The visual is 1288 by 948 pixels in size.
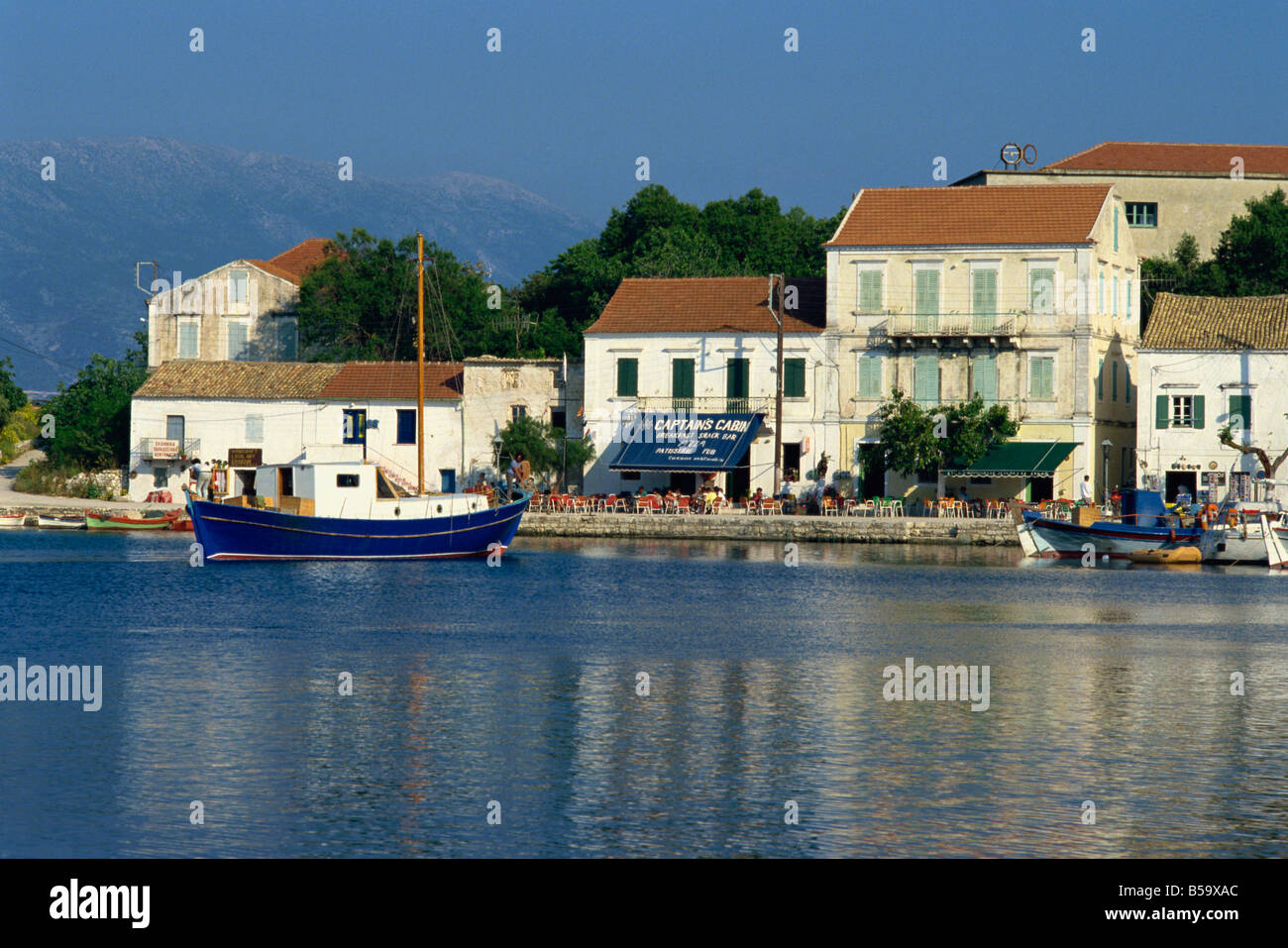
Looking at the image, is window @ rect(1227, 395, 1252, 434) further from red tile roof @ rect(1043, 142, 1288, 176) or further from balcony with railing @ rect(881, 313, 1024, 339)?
red tile roof @ rect(1043, 142, 1288, 176)

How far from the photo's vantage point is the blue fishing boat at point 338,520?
44.7 meters

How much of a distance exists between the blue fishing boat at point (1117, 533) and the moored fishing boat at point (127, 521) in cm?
2873

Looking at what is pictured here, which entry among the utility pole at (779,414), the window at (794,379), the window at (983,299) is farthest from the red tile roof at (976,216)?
the window at (794,379)

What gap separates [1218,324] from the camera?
53.8 meters

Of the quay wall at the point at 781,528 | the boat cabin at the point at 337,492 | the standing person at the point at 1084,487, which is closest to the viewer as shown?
the boat cabin at the point at 337,492

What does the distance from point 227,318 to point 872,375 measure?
33.6 metres

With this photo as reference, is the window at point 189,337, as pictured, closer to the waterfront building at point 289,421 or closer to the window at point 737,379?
the waterfront building at point 289,421

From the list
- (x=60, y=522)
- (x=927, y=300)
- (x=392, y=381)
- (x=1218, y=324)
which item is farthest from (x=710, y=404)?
(x=60, y=522)

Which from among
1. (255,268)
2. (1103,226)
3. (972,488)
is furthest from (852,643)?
(255,268)

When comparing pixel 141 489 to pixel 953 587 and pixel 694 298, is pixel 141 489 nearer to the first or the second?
pixel 694 298

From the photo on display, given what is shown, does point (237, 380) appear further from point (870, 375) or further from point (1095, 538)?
point (1095, 538)

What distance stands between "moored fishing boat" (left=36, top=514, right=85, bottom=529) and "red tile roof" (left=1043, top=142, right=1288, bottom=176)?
4072 centimetres
